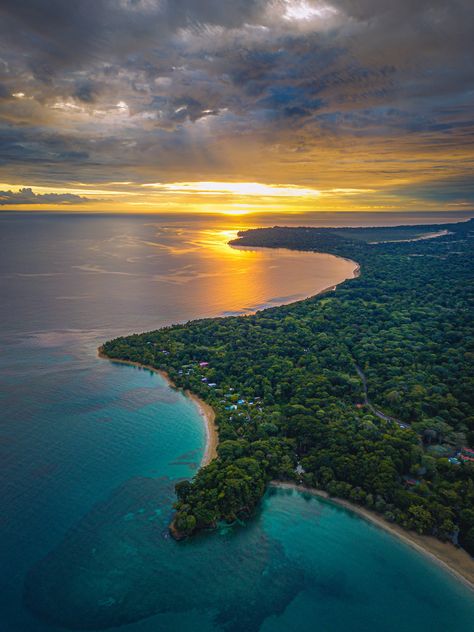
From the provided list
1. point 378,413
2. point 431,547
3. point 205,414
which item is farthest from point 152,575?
point 378,413

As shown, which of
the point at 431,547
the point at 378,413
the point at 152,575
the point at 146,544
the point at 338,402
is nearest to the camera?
the point at 152,575

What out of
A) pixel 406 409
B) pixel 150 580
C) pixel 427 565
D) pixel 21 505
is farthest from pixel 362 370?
pixel 21 505

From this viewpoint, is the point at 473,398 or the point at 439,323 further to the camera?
the point at 439,323

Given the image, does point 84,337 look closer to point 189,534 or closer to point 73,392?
point 73,392

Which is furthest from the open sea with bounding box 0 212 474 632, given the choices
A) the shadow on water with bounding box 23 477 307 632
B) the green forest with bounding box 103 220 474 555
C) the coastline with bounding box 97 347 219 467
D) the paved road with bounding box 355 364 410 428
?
the paved road with bounding box 355 364 410 428

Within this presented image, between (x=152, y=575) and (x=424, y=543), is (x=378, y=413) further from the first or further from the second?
(x=152, y=575)

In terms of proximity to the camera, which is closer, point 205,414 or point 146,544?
point 146,544

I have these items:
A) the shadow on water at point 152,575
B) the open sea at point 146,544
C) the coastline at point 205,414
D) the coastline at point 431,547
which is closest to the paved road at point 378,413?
the coastline at point 431,547

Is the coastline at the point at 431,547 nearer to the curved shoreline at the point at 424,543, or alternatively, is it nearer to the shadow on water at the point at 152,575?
the curved shoreline at the point at 424,543
